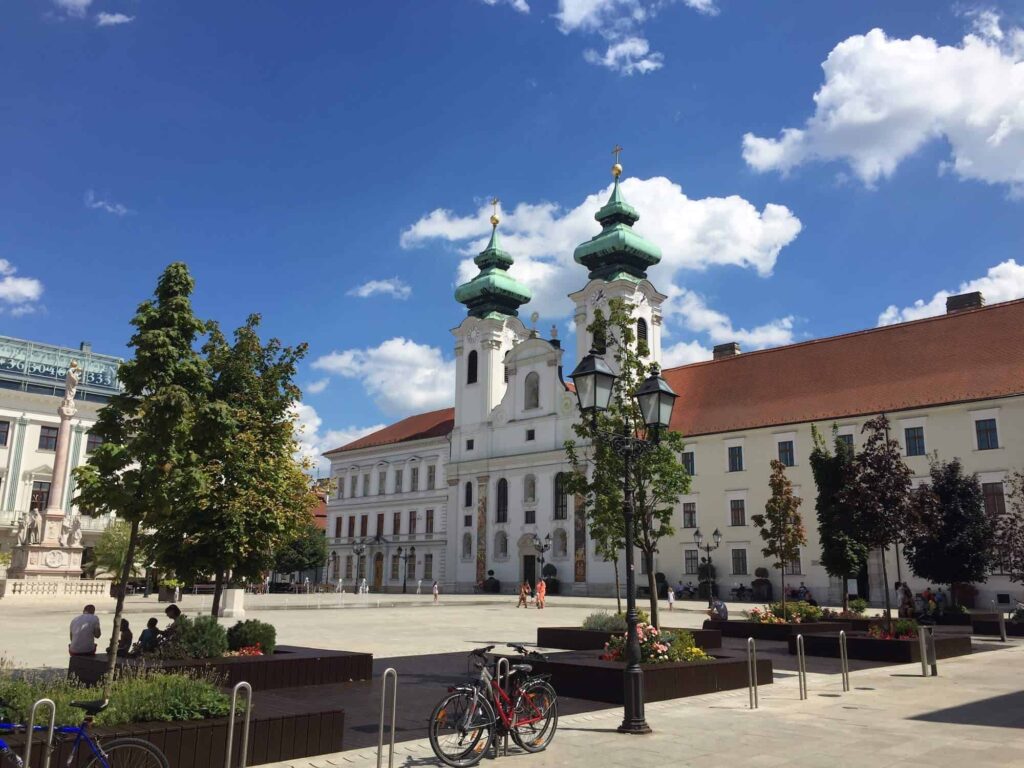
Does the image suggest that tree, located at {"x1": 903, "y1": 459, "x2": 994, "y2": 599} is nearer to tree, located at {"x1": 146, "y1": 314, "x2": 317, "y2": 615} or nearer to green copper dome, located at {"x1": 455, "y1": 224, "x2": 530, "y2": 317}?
tree, located at {"x1": 146, "y1": 314, "x2": 317, "y2": 615}

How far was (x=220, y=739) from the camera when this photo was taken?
310 inches

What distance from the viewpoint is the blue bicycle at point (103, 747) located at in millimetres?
6367

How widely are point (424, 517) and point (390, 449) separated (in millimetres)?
8330

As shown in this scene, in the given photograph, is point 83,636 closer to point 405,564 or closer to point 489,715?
point 489,715

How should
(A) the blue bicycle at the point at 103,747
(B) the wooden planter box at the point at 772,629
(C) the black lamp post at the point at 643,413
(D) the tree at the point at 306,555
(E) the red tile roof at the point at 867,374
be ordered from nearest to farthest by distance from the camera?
(A) the blue bicycle at the point at 103,747 → (C) the black lamp post at the point at 643,413 → (B) the wooden planter box at the point at 772,629 → (E) the red tile roof at the point at 867,374 → (D) the tree at the point at 306,555

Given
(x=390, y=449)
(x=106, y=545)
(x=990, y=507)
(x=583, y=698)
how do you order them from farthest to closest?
(x=390, y=449), (x=106, y=545), (x=990, y=507), (x=583, y=698)

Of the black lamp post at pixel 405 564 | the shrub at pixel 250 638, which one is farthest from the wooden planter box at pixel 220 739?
the black lamp post at pixel 405 564

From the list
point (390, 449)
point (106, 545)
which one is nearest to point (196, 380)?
point (106, 545)

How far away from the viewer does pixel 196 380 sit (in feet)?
35.7

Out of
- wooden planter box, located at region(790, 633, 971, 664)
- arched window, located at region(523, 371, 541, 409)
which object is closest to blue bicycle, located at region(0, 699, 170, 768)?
wooden planter box, located at region(790, 633, 971, 664)

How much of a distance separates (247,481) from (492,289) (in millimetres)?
53423

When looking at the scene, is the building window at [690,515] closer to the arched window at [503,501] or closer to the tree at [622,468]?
the arched window at [503,501]

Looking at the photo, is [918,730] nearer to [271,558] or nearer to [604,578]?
[271,558]

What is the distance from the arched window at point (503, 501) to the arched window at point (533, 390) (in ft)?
20.3
